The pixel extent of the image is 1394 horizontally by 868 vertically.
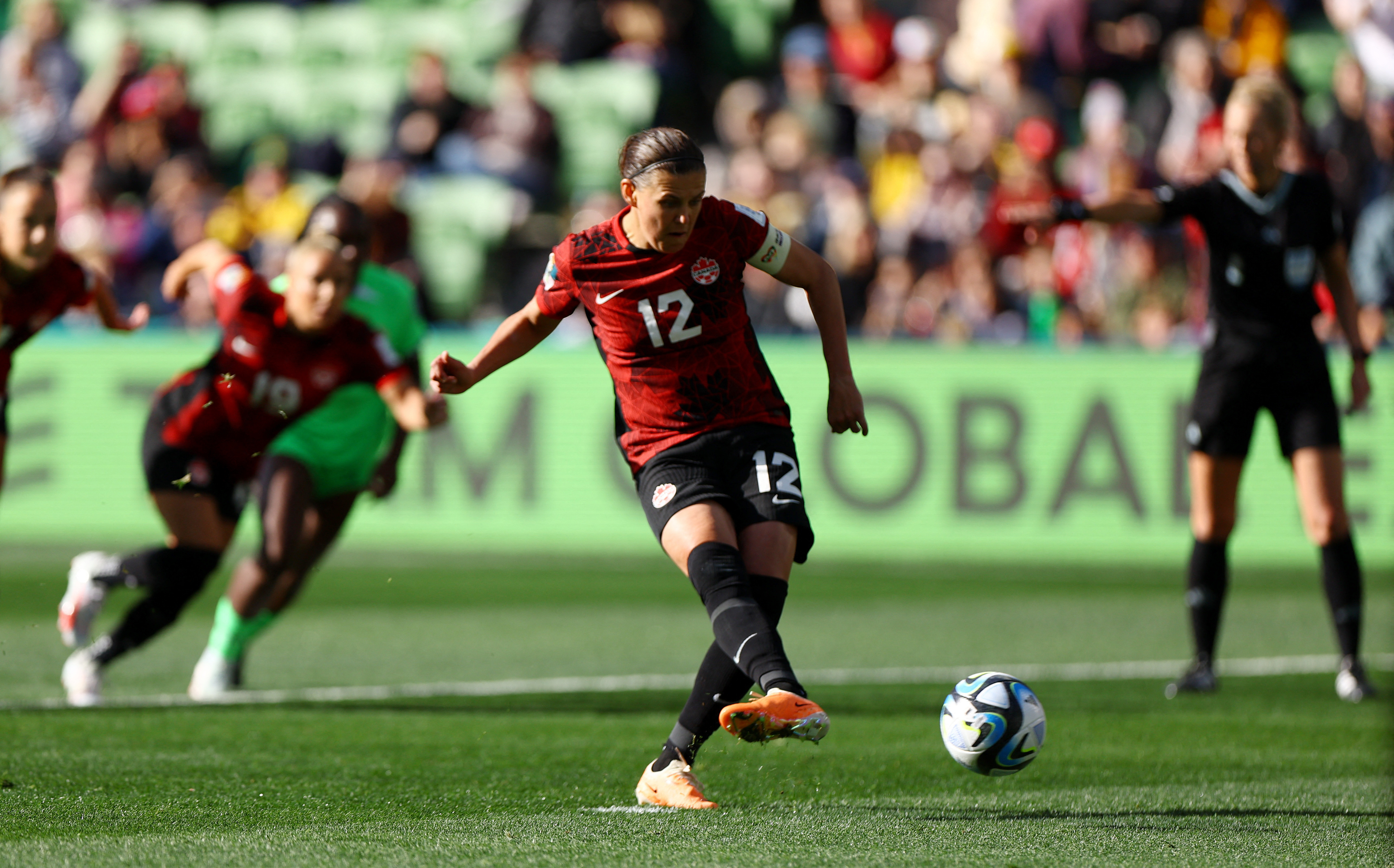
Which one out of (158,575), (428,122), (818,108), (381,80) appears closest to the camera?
(158,575)

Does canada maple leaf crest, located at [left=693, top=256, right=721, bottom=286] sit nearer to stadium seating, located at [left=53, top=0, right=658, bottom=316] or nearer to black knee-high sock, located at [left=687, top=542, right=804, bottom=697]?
black knee-high sock, located at [left=687, top=542, right=804, bottom=697]

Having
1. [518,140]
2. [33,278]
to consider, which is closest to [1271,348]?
[33,278]

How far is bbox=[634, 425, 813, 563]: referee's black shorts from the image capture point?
5.12 meters

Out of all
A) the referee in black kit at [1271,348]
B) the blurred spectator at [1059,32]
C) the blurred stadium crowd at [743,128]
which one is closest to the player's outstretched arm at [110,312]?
the referee in black kit at [1271,348]

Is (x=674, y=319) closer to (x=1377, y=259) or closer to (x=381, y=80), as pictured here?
(x=1377, y=259)

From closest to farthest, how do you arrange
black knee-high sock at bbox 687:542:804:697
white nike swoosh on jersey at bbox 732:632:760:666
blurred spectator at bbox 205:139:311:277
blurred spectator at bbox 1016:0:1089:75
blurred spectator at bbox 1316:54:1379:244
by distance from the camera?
black knee-high sock at bbox 687:542:804:697, white nike swoosh on jersey at bbox 732:632:760:666, blurred spectator at bbox 1316:54:1379:244, blurred spectator at bbox 1016:0:1089:75, blurred spectator at bbox 205:139:311:277

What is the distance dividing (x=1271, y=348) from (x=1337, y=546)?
927 mm

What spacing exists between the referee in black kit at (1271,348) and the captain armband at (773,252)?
2727 mm

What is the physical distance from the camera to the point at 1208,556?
7984 millimetres

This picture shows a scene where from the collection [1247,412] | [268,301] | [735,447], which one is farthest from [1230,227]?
[268,301]

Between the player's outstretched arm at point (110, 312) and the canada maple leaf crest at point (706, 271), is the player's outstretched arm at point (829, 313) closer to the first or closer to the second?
the canada maple leaf crest at point (706, 271)

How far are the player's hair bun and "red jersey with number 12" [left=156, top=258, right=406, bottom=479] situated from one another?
2670 mm

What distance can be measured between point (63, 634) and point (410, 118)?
1118 centimetres

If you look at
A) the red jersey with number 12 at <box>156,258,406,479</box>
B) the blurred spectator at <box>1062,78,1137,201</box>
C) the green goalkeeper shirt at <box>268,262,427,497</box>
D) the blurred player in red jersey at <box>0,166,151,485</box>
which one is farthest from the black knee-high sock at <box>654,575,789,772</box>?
the blurred spectator at <box>1062,78,1137,201</box>
